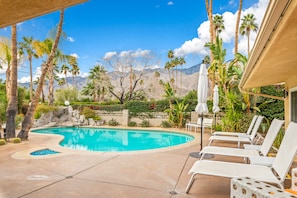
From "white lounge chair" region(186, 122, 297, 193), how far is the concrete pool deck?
1.69 feet

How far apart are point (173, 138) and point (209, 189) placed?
9230mm

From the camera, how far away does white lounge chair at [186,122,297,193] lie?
341 cm

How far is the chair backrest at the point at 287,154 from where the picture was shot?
3.35m

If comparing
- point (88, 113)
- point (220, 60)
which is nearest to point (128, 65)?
point (88, 113)

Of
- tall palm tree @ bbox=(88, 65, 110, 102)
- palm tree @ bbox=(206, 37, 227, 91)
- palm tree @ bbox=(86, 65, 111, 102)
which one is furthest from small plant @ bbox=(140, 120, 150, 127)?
tall palm tree @ bbox=(88, 65, 110, 102)

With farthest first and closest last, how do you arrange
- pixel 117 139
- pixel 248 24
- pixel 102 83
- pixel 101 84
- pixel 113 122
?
pixel 248 24 < pixel 101 84 < pixel 102 83 < pixel 113 122 < pixel 117 139

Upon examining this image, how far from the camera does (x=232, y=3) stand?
44750 millimetres

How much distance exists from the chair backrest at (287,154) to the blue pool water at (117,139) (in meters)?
7.78

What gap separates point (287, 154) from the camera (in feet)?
11.6

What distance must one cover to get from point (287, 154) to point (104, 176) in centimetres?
366

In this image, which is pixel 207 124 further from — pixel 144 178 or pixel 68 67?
pixel 68 67

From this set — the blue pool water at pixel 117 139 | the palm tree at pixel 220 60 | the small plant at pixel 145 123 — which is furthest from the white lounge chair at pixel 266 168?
the small plant at pixel 145 123

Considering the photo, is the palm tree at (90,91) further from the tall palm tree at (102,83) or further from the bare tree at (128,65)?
the bare tree at (128,65)

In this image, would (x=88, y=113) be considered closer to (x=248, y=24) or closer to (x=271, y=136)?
(x=271, y=136)
